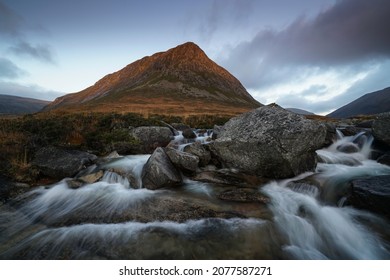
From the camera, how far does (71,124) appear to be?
47.3ft

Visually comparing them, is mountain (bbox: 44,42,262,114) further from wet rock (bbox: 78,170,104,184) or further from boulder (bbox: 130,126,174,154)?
wet rock (bbox: 78,170,104,184)

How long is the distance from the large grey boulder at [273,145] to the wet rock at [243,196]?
1.56m

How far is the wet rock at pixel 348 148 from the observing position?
41.9ft

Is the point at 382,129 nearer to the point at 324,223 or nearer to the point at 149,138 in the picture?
the point at 324,223

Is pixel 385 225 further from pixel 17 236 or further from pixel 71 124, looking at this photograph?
pixel 71 124

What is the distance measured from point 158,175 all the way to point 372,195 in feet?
22.5

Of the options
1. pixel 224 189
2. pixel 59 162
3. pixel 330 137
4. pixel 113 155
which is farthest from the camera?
pixel 330 137

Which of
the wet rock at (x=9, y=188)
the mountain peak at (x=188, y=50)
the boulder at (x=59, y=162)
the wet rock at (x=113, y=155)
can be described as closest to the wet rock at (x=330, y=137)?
the wet rock at (x=113, y=155)

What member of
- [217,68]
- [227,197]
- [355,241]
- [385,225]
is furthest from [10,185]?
[217,68]

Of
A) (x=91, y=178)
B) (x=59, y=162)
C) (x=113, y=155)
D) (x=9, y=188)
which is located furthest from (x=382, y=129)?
(x=9, y=188)

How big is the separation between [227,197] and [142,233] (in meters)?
3.05

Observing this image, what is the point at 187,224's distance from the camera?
6004mm

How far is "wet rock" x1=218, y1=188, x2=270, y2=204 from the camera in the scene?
7176mm

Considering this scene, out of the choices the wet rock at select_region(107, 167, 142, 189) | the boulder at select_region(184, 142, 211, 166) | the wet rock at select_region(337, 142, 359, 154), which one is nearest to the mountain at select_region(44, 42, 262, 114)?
the wet rock at select_region(337, 142, 359, 154)
